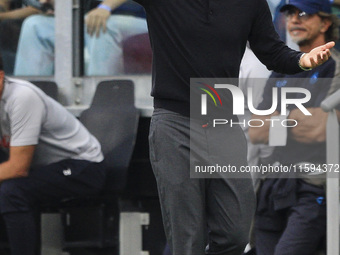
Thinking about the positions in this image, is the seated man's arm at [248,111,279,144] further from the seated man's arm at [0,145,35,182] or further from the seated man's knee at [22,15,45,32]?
the seated man's knee at [22,15,45,32]

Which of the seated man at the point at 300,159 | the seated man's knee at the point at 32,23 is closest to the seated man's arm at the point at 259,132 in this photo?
the seated man at the point at 300,159

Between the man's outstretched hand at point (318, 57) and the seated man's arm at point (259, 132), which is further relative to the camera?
the seated man's arm at point (259, 132)

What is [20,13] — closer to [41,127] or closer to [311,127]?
[41,127]

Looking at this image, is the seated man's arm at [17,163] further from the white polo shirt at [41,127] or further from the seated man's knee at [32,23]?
the seated man's knee at [32,23]

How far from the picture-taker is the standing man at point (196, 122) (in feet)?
12.2

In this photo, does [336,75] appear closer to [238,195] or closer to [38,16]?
[238,195]

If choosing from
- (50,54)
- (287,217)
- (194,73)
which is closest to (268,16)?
(194,73)

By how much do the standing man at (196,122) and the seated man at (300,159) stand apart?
2.87 feet

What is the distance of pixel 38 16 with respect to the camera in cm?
686

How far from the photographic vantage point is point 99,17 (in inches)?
263

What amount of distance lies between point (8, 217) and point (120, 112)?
1156 mm

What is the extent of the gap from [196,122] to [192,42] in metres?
0.34

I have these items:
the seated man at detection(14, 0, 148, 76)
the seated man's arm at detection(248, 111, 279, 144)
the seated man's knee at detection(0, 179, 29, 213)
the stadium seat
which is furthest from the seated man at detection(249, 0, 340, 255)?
the seated man at detection(14, 0, 148, 76)

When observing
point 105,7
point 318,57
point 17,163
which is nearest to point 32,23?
point 105,7
